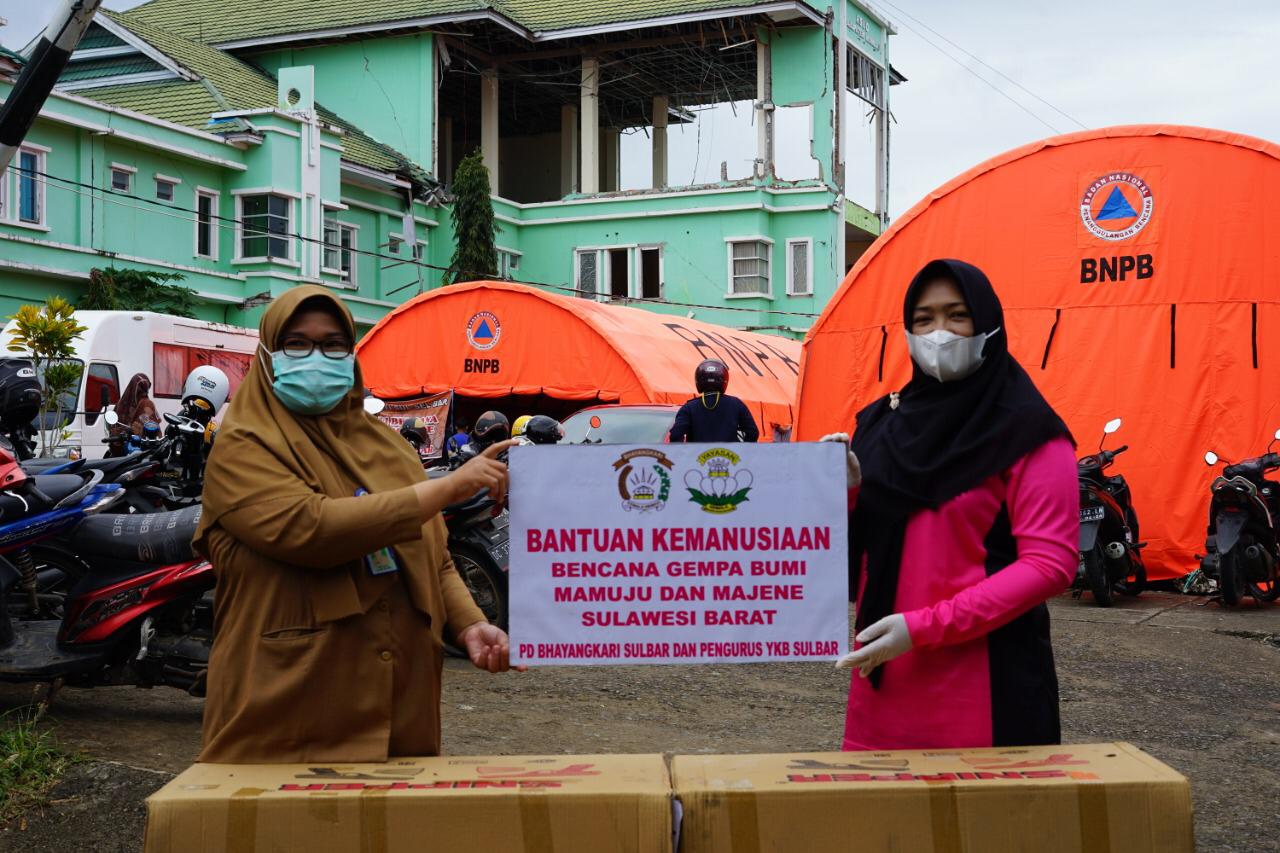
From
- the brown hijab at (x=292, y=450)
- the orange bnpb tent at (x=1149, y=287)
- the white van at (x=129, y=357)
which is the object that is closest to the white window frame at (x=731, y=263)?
the white van at (x=129, y=357)

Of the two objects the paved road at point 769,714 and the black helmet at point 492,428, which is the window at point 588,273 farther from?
the paved road at point 769,714

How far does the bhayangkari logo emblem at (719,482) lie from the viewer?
2.90m

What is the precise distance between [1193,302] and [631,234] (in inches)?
1003

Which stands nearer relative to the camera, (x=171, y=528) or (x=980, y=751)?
(x=980, y=751)

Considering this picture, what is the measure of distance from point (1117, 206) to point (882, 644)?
1081 centimetres

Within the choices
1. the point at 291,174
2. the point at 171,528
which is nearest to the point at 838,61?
the point at 291,174

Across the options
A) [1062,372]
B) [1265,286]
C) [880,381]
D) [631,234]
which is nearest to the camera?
[1265,286]

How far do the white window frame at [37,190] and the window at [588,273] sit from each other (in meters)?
14.9

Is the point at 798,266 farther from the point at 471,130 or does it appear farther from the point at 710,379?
the point at 710,379

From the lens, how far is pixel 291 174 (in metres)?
29.5

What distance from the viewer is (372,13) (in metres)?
37.1

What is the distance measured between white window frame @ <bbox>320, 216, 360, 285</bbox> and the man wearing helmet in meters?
21.5

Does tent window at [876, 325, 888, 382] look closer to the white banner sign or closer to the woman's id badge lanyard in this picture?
the white banner sign

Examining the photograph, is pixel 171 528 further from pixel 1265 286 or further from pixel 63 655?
pixel 1265 286
